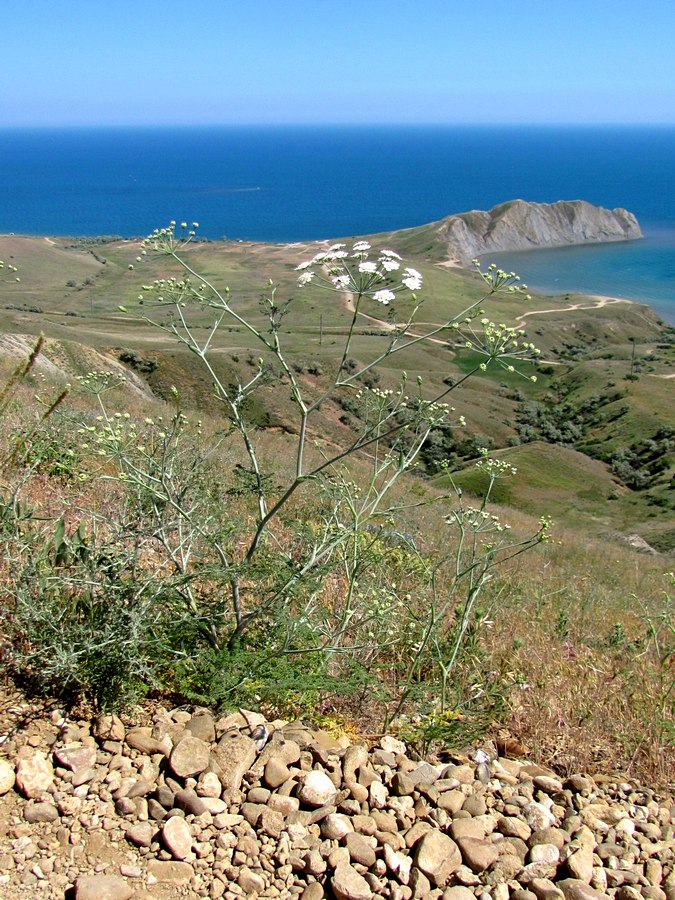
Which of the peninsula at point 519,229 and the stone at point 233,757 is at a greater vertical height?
the peninsula at point 519,229

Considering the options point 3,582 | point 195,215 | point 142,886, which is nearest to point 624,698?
point 142,886

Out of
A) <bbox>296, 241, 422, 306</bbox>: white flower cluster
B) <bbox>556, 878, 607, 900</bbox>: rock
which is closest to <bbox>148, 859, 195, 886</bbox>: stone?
<bbox>556, 878, 607, 900</bbox>: rock

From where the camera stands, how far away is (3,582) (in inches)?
143

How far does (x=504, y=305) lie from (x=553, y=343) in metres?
21.3

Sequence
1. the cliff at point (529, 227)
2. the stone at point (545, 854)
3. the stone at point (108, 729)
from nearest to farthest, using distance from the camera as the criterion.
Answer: the stone at point (545, 854) < the stone at point (108, 729) < the cliff at point (529, 227)

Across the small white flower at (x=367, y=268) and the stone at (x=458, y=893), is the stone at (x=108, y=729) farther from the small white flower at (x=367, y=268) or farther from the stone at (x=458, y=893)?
the small white flower at (x=367, y=268)

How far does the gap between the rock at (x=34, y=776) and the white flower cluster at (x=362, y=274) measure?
2368 millimetres

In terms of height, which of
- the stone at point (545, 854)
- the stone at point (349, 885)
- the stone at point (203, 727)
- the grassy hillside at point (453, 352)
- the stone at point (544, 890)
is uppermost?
the stone at point (203, 727)

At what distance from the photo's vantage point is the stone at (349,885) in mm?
2488

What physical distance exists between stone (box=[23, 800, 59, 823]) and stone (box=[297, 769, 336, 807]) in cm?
96

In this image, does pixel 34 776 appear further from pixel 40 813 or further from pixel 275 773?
pixel 275 773

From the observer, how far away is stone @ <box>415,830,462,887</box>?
262 cm

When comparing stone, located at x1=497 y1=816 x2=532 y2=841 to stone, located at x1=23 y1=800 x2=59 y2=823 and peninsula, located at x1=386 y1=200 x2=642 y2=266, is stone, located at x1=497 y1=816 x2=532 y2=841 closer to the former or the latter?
stone, located at x1=23 y1=800 x2=59 y2=823

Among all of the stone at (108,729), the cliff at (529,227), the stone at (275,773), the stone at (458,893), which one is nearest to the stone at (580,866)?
the stone at (458,893)
